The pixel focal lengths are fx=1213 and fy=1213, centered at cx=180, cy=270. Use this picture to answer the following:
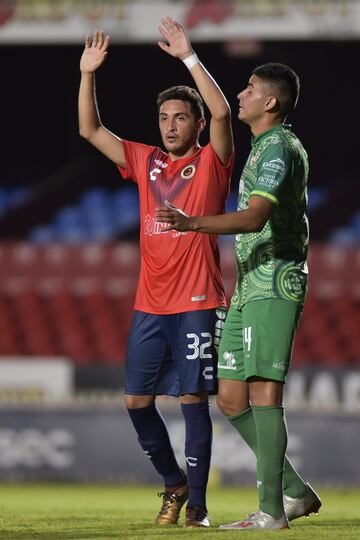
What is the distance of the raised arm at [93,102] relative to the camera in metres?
5.69

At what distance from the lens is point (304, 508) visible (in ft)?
17.8

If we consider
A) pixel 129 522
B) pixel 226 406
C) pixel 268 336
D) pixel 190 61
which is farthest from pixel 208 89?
pixel 129 522

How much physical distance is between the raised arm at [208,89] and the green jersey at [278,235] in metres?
0.20

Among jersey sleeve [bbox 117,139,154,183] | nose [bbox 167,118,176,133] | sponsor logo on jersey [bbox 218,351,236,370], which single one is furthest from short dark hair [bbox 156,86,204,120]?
sponsor logo on jersey [bbox 218,351,236,370]

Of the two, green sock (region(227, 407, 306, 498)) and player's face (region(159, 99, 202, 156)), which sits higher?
player's face (region(159, 99, 202, 156))

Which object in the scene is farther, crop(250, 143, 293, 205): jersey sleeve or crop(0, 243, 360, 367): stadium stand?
crop(0, 243, 360, 367): stadium stand

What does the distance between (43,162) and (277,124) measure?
1323 centimetres

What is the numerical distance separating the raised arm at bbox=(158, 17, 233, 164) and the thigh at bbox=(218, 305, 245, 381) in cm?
75

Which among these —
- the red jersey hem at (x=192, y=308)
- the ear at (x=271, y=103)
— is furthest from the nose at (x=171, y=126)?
the red jersey hem at (x=192, y=308)

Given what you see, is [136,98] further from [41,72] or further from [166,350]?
[166,350]

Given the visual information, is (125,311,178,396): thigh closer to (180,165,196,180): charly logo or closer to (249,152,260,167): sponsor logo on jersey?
(180,165,196,180): charly logo

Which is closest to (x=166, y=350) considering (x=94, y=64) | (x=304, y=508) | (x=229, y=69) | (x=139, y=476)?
(x=304, y=508)

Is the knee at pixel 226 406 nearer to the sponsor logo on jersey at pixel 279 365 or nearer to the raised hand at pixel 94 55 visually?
the sponsor logo on jersey at pixel 279 365

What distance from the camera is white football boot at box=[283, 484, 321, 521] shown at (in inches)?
213
